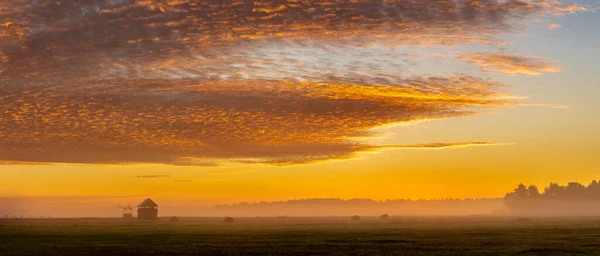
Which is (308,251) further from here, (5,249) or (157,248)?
(5,249)

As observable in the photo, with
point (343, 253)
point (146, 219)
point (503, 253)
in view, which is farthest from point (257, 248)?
point (146, 219)

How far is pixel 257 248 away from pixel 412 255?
14.8 m

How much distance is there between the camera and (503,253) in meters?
50.9

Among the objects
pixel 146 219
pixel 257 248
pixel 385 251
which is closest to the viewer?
pixel 385 251

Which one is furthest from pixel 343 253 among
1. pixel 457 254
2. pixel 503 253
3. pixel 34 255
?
pixel 34 255

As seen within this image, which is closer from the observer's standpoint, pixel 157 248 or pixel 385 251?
pixel 385 251

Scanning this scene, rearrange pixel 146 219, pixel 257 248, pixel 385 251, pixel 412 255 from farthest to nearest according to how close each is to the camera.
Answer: pixel 146 219 < pixel 257 248 < pixel 385 251 < pixel 412 255

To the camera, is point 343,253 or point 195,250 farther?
point 195,250

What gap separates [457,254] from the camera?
49344 mm

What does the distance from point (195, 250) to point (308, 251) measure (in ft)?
31.8

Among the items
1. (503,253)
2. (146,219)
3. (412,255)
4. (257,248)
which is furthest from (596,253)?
(146,219)

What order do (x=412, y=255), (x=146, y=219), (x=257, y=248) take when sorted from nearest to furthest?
(x=412, y=255)
(x=257, y=248)
(x=146, y=219)

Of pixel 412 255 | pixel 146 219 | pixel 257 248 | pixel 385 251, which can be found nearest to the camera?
pixel 412 255

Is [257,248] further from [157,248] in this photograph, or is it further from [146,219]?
[146,219]
